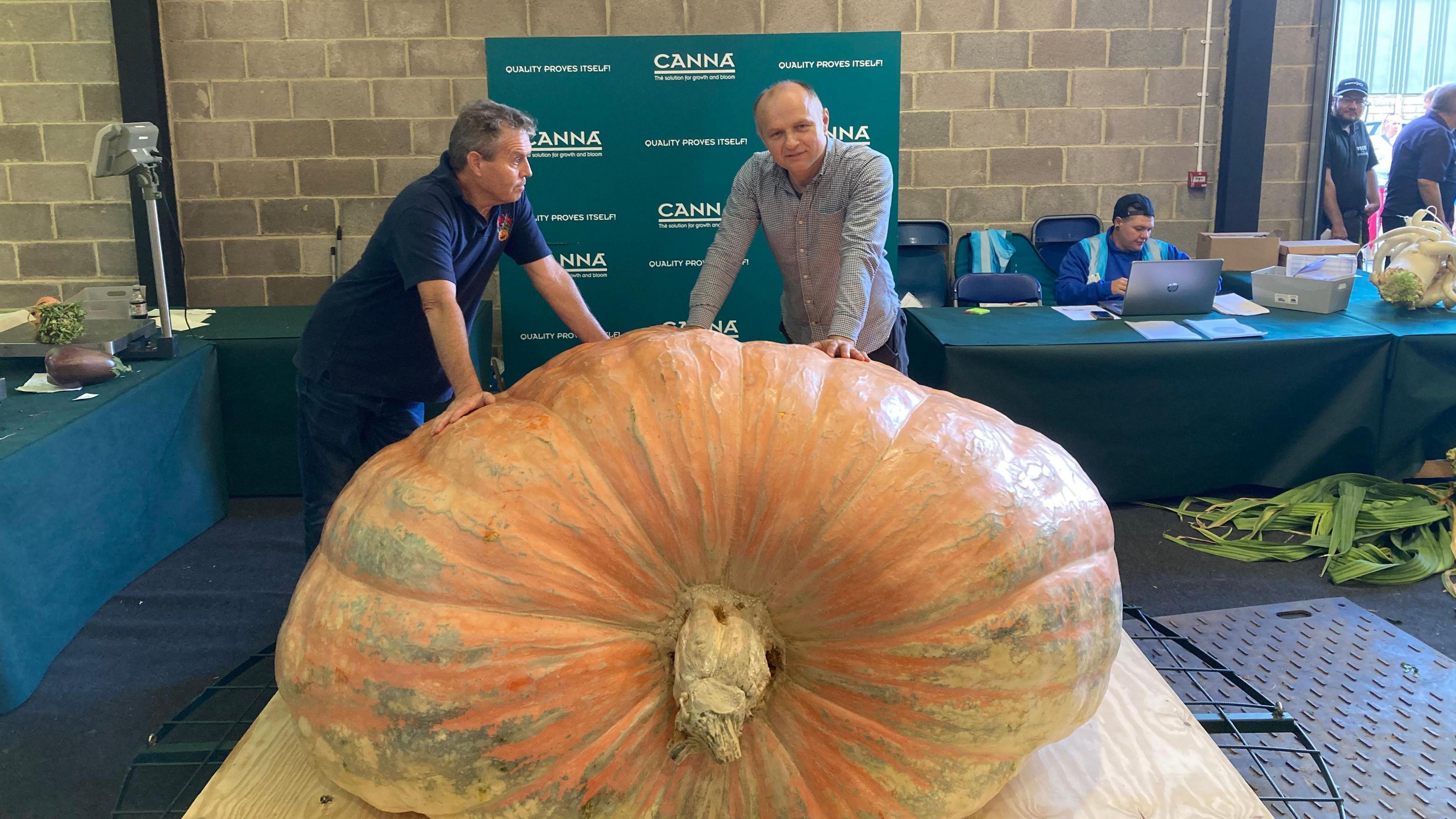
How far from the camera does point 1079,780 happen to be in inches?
49.0

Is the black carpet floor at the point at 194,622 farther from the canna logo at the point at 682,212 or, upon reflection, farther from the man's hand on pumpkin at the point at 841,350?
the canna logo at the point at 682,212

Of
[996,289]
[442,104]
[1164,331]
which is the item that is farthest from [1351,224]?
[442,104]

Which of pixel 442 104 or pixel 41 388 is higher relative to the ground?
pixel 442 104

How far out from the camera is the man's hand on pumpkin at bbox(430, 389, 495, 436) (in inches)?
52.4

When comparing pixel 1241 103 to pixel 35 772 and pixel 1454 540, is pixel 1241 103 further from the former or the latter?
pixel 35 772

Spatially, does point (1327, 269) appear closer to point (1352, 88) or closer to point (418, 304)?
point (1352, 88)

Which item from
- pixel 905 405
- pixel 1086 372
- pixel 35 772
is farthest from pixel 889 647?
pixel 1086 372

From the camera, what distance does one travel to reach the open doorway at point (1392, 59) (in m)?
5.99

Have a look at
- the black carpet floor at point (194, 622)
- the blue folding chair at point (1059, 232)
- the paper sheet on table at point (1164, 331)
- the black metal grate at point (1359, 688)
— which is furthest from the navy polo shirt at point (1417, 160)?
the black metal grate at point (1359, 688)

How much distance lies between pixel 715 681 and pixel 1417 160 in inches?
243

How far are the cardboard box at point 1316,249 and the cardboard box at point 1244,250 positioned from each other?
0.03 metres

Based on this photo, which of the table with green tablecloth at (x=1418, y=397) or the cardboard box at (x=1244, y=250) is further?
the cardboard box at (x=1244, y=250)

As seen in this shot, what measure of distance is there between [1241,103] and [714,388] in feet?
16.3

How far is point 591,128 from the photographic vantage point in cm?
436
